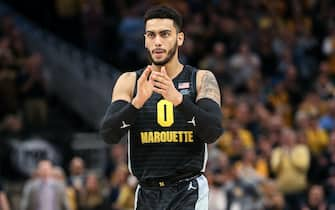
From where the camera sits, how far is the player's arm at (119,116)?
6562 mm

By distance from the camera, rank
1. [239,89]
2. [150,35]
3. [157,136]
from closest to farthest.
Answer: [150,35], [157,136], [239,89]

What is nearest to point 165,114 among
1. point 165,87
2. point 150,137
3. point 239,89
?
point 150,137

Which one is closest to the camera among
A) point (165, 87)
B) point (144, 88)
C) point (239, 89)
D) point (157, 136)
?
point (165, 87)

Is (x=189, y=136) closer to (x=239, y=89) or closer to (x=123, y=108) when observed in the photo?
(x=123, y=108)

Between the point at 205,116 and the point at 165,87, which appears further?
the point at 205,116

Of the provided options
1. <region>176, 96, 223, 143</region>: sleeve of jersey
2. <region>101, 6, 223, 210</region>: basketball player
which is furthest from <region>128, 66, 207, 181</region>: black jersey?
<region>176, 96, 223, 143</region>: sleeve of jersey

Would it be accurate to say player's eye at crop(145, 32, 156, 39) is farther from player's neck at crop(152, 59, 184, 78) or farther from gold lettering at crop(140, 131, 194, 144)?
gold lettering at crop(140, 131, 194, 144)

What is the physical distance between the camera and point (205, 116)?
6.51 meters

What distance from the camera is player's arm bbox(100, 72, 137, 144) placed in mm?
6562

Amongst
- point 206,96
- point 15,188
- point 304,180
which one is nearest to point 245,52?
point 304,180

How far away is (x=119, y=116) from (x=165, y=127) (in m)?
0.39

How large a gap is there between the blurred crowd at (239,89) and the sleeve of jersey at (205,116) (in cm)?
671

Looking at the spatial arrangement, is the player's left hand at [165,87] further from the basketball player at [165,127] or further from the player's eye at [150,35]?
the player's eye at [150,35]

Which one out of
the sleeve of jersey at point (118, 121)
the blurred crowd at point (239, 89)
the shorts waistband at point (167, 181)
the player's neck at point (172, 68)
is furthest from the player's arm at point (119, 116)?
the blurred crowd at point (239, 89)
